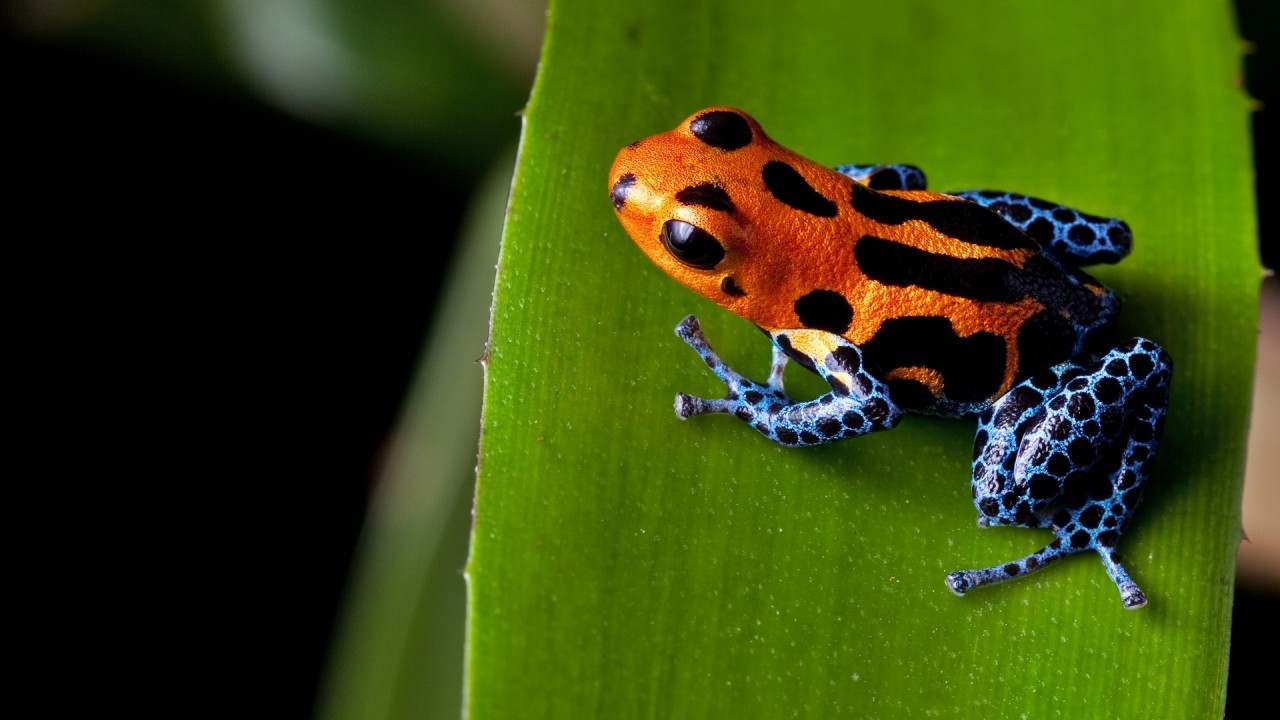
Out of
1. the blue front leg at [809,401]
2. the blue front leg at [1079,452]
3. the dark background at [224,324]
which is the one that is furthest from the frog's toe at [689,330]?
the dark background at [224,324]

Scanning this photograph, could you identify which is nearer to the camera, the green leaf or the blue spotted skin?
the green leaf

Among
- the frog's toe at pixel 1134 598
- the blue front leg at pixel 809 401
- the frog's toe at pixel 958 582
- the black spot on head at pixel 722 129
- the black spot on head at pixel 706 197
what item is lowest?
the frog's toe at pixel 958 582

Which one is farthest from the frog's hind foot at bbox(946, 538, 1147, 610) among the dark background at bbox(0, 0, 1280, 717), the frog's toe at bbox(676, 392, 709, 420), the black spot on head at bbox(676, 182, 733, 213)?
the dark background at bbox(0, 0, 1280, 717)

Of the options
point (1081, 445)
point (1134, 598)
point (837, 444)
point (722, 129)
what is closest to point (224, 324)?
point (722, 129)

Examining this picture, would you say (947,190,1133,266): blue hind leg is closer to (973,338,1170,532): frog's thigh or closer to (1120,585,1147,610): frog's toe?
(973,338,1170,532): frog's thigh

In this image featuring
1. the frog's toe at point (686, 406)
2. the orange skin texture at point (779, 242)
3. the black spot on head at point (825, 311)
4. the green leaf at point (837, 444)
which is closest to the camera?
the green leaf at point (837, 444)

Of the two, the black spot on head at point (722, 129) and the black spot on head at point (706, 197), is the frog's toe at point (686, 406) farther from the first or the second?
the black spot on head at point (722, 129)

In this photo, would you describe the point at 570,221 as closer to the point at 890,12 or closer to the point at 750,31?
the point at 750,31

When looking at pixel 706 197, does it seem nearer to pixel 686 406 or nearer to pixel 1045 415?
pixel 686 406

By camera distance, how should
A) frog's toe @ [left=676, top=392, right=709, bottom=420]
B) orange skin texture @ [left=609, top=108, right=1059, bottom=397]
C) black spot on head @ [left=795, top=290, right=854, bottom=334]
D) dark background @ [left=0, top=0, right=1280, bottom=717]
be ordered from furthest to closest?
dark background @ [left=0, top=0, right=1280, bottom=717], black spot on head @ [left=795, top=290, right=854, bottom=334], orange skin texture @ [left=609, top=108, right=1059, bottom=397], frog's toe @ [left=676, top=392, right=709, bottom=420]
